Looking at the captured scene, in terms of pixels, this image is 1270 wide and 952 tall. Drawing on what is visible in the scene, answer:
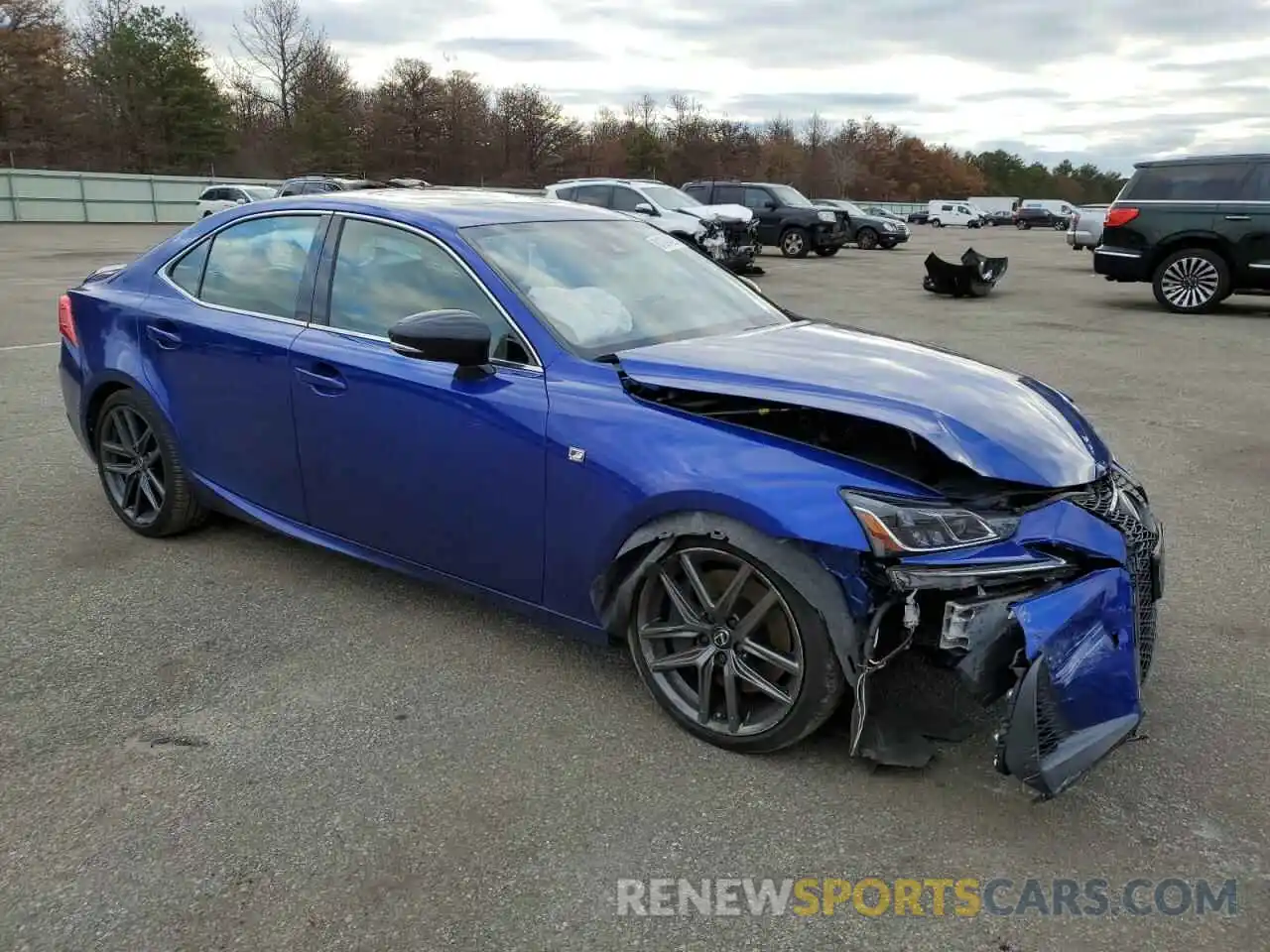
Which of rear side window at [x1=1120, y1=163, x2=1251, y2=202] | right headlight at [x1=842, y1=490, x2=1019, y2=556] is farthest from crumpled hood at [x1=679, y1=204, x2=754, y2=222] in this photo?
right headlight at [x1=842, y1=490, x2=1019, y2=556]

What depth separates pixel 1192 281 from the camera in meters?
13.5

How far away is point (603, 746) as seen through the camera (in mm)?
3039

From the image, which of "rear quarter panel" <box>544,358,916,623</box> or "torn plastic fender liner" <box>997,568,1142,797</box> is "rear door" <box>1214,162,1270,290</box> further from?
"rear quarter panel" <box>544,358,916,623</box>

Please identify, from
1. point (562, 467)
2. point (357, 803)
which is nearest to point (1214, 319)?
point (562, 467)

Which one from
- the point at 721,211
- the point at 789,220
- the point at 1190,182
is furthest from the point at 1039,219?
the point at 1190,182

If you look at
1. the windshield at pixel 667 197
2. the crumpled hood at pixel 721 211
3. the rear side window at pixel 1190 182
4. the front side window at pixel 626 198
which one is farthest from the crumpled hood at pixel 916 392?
the windshield at pixel 667 197

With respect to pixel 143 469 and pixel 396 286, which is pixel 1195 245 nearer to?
pixel 396 286

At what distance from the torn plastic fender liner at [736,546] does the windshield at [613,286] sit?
70cm

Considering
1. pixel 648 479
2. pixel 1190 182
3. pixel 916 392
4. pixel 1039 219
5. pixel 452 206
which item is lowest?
pixel 1039 219

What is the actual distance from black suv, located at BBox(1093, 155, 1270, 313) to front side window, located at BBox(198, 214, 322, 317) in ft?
40.9

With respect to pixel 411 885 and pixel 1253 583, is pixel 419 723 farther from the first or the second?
pixel 1253 583

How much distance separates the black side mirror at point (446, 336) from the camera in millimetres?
3221

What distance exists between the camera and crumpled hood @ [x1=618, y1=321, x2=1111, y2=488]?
2836 millimetres

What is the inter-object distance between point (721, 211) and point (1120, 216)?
9.50 metres
